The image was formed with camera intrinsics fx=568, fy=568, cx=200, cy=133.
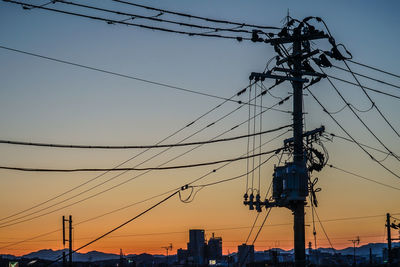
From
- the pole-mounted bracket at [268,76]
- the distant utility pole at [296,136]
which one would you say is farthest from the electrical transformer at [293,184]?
the pole-mounted bracket at [268,76]

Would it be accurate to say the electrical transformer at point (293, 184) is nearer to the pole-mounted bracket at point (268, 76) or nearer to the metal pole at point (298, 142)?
the metal pole at point (298, 142)

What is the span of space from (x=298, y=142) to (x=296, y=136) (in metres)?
0.24

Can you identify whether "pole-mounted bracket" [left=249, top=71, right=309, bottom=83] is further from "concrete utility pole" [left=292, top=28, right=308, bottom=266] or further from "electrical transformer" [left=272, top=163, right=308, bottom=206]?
"electrical transformer" [left=272, top=163, right=308, bottom=206]

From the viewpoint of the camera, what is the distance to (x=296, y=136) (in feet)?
71.5

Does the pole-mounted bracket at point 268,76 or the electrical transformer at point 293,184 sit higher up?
the pole-mounted bracket at point 268,76

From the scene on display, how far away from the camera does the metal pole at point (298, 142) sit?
20.9 meters

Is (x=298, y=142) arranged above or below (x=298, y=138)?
below

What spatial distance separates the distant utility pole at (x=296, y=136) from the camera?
21.4 meters

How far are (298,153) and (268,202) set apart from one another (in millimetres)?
2583

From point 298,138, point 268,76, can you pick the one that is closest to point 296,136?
point 298,138

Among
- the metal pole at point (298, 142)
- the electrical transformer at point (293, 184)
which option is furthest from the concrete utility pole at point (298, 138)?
the electrical transformer at point (293, 184)

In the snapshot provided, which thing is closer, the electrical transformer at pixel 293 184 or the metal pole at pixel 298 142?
the metal pole at pixel 298 142

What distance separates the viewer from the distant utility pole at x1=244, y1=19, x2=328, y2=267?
70.2 feet

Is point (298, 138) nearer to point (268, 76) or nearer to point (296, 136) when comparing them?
point (296, 136)
